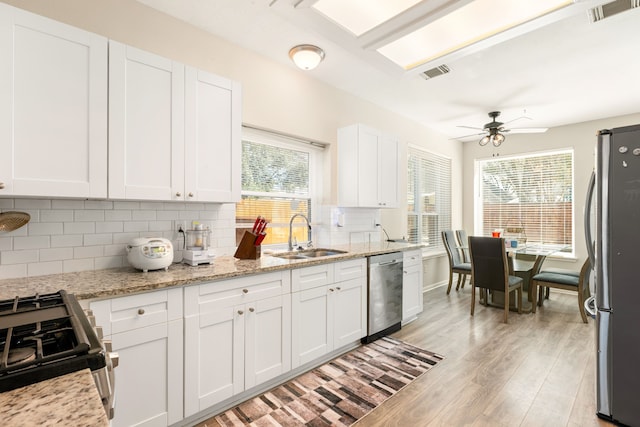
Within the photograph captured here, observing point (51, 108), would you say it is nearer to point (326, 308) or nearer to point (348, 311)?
point (326, 308)

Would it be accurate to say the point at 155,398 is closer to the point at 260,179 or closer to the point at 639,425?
the point at 260,179

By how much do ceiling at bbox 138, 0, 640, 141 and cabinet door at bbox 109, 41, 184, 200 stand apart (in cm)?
65

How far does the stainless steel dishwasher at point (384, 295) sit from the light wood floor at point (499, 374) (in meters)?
0.23

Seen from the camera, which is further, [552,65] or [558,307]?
[558,307]

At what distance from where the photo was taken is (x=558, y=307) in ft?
14.0

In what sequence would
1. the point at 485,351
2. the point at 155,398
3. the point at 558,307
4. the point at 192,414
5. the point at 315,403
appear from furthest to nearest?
the point at 558,307 → the point at 485,351 → the point at 315,403 → the point at 192,414 → the point at 155,398

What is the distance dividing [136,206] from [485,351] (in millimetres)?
3233

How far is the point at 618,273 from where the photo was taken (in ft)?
6.19

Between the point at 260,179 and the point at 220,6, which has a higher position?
the point at 220,6

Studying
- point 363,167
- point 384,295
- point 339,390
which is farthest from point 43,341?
point 363,167

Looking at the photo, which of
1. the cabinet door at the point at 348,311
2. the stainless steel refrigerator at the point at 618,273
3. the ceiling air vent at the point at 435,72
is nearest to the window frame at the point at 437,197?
the ceiling air vent at the point at 435,72

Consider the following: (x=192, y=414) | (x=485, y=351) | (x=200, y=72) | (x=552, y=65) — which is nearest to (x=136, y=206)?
(x=200, y=72)

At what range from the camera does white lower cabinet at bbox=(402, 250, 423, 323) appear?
3494 mm

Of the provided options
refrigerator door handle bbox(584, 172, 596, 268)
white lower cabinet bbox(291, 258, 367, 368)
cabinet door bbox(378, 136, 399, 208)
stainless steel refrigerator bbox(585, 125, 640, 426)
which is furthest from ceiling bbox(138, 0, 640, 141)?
white lower cabinet bbox(291, 258, 367, 368)
